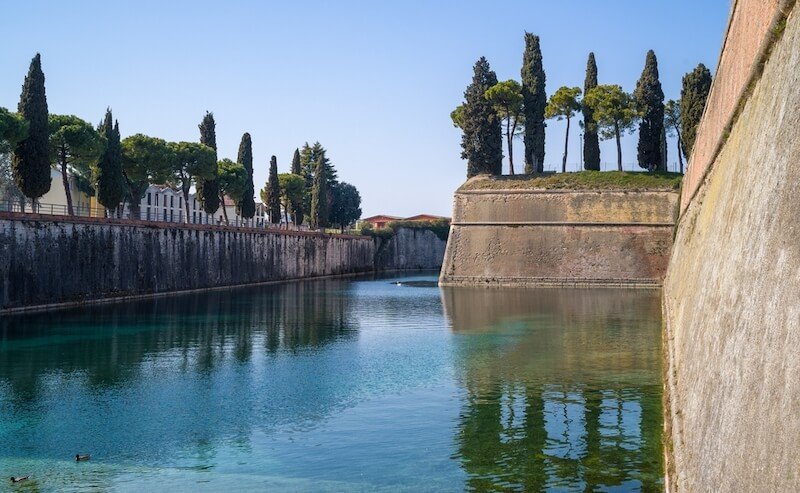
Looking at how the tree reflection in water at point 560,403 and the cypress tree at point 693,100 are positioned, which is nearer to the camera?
the tree reflection in water at point 560,403

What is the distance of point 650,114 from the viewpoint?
50.2 m

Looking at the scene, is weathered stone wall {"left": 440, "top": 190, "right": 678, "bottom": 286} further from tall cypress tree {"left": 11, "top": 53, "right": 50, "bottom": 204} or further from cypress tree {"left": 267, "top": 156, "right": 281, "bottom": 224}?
tall cypress tree {"left": 11, "top": 53, "right": 50, "bottom": 204}

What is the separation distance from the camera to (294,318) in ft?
91.6

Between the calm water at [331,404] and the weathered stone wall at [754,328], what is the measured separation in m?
1.84

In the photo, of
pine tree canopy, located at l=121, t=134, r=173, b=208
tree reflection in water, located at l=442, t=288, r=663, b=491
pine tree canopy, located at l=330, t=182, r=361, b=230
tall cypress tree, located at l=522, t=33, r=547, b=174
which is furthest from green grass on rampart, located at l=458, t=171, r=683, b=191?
pine tree canopy, located at l=330, t=182, r=361, b=230

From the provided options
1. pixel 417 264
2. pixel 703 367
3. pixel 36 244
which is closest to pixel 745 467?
pixel 703 367

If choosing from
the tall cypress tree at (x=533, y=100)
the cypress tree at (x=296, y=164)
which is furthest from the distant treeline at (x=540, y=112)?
the cypress tree at (x=296, y=164)

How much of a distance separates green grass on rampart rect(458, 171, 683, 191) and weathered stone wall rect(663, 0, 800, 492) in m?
38.0

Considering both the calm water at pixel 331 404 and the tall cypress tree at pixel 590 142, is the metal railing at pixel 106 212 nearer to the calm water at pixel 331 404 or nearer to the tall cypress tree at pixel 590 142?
the calm water at pixel 331 404

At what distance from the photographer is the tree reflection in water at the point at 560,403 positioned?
30.1 feet

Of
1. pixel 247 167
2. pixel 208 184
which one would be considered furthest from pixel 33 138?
pixel 247 167

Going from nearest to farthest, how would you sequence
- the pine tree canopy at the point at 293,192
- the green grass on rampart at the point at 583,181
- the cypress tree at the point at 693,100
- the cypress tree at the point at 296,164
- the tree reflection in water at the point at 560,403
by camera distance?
the tree reflection in water at the point at 560,403 → the cypress tree at the point at 693,100 → the green grass on rampart at the point at 583,181 → the pine tree canopy at the point at 293,192 → the cypress tree at the point at 296,164

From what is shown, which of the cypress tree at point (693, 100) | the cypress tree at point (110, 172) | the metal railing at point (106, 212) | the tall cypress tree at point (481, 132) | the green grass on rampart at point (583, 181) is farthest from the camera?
the tall cypress tree at point (481, 132)

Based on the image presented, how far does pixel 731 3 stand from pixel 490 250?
3261 centimetres
